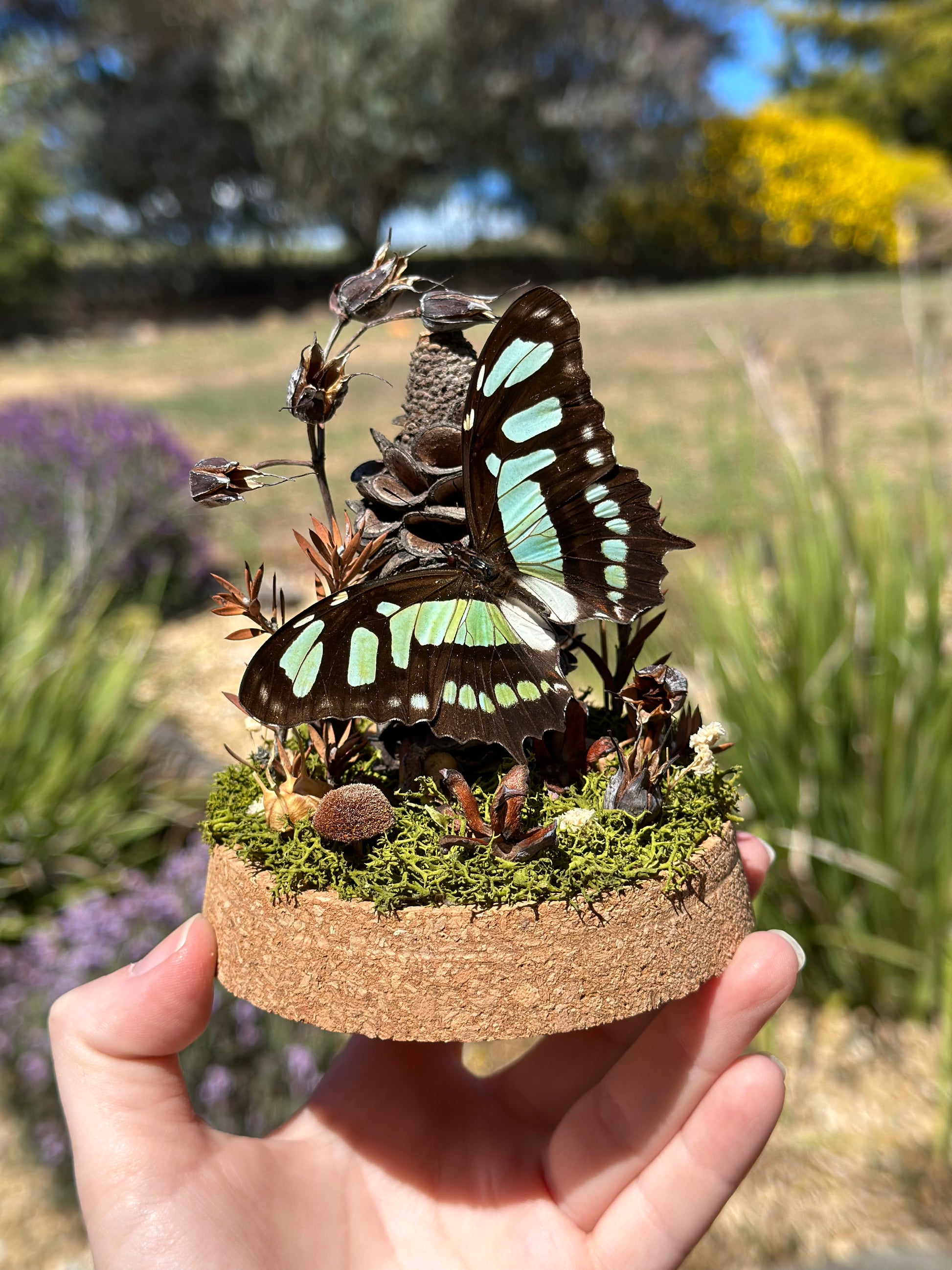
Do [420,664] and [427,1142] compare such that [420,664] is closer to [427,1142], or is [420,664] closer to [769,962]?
[769,962]

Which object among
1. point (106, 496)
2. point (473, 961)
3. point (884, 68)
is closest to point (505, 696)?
point (473, 961)

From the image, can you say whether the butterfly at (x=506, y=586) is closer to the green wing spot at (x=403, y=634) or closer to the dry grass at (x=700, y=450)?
the green wing spot at (x=403, y=634)

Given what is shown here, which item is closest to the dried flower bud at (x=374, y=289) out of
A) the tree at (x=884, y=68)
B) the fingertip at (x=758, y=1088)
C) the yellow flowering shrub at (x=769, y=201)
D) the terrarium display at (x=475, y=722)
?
the terrarium display at (x=475, y=722)

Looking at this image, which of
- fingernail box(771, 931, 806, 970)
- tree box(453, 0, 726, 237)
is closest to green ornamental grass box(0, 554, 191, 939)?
fingernail box(771, 931, 806, 970)

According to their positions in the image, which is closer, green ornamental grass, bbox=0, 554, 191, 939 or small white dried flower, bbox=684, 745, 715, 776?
small white dried flower, bbox=684, 745, 715, 776

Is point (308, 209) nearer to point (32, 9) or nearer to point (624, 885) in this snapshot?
point (32, 9)

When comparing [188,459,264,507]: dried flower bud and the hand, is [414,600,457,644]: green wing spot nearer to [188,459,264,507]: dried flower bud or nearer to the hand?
[188,459,264,507]: dried flower bud
